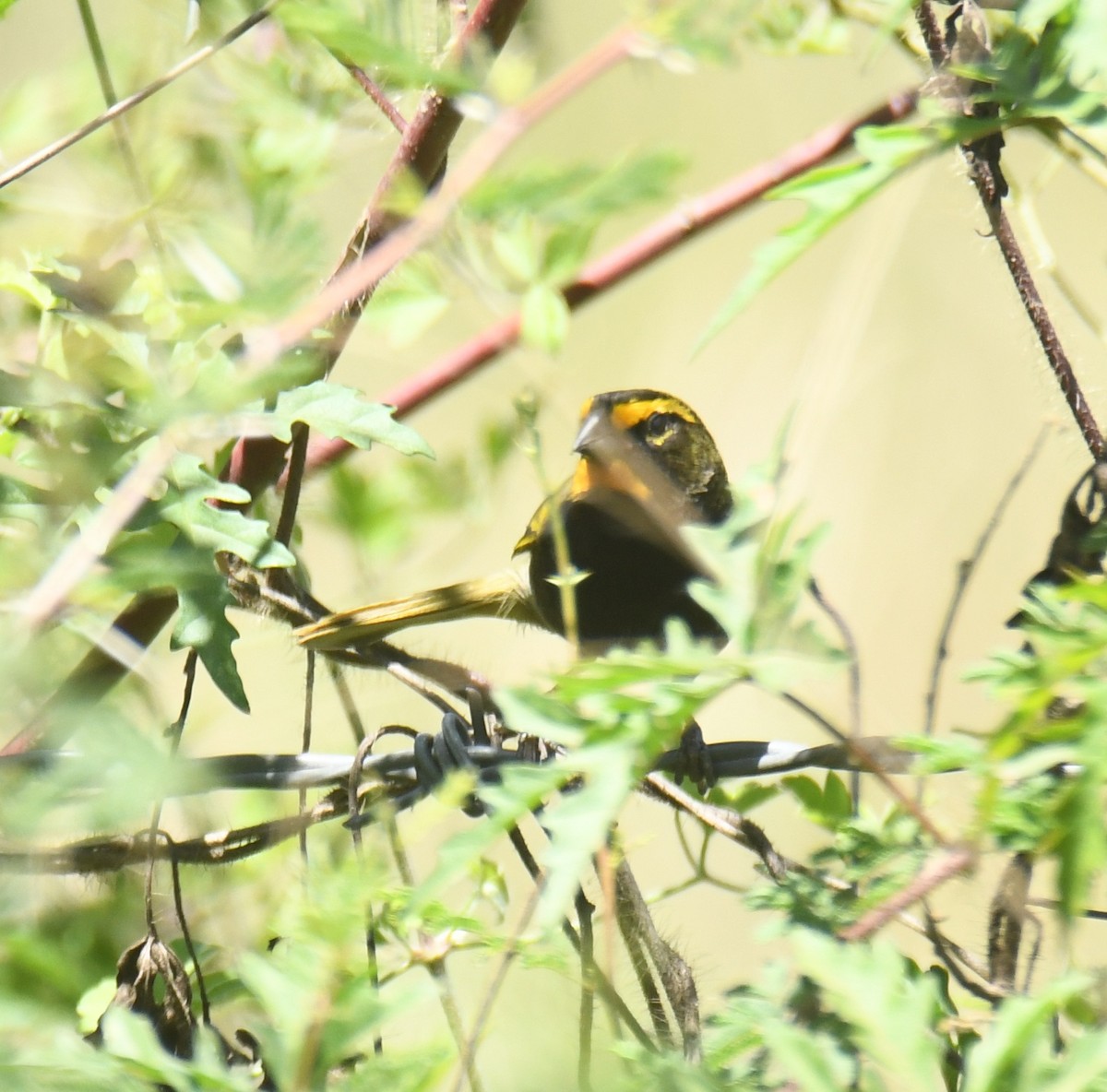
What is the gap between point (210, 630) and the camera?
65.1 inches

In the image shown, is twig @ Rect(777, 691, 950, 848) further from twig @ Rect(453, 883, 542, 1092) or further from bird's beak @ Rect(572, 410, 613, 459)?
bird's beak @ Rect(572, 410, 613, 459)

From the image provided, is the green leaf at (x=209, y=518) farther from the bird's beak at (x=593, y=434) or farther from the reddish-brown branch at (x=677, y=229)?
the bird's beak at (x=593, y=434)

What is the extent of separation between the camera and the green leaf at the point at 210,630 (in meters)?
1.64

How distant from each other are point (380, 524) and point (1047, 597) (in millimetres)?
1250

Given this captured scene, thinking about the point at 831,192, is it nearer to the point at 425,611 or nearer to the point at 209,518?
the point at 209,518

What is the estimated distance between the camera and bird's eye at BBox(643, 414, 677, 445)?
3.26 meters

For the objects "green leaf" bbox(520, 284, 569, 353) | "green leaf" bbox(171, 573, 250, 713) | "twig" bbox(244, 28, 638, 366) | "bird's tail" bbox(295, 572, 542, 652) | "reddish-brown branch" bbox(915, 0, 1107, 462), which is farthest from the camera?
"bird's tail" bbox(295, 572, 542, 652)

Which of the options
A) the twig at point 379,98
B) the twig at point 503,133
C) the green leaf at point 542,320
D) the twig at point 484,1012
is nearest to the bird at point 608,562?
the twig at point 379,98

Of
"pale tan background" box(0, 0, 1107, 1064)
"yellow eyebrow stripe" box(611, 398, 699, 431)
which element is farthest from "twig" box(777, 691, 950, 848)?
"pale tan background" box(0, 0, 1107, 1064)

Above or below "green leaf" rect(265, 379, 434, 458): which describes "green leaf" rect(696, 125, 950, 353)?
above

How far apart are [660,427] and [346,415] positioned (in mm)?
1696

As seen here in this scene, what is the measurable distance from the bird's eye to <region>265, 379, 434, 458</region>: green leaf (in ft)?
5.28

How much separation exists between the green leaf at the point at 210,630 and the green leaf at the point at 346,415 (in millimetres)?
234

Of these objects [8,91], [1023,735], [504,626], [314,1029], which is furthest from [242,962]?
[504,626]
